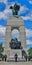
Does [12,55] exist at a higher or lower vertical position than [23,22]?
lower

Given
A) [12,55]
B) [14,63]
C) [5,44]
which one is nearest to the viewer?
[14,63]

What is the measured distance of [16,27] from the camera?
43281mm

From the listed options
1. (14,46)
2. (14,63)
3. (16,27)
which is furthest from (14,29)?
(14,63)

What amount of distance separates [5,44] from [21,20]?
473cm

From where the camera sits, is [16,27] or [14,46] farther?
[16,27]

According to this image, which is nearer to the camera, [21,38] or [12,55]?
[12,55]

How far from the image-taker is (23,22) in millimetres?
43469

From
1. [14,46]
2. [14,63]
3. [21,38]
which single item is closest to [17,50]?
[14,46]

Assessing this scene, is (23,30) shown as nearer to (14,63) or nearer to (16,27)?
(16,27)

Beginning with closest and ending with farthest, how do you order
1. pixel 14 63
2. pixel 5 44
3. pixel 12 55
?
pixel 14 63
pixel 12 55
pixel 5 44

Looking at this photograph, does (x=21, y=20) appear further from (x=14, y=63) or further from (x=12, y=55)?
(x=14, y=63)

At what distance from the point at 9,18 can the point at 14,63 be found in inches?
560

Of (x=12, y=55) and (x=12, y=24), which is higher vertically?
(x=12, y=24)

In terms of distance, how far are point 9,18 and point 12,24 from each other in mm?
1092
